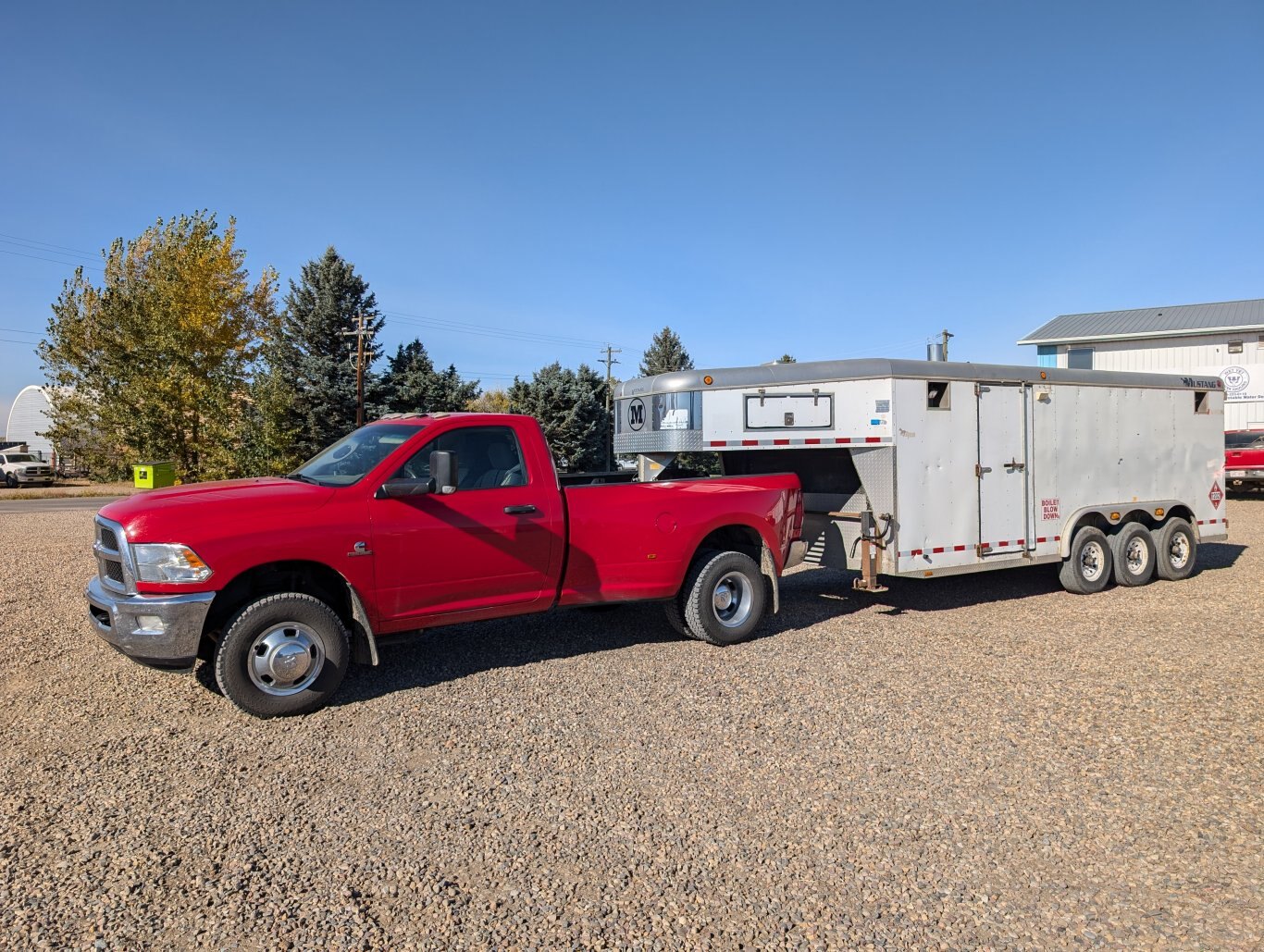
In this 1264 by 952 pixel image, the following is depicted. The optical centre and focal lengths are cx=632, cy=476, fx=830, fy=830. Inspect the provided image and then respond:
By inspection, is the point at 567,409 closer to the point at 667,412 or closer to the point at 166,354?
the point at 166,354

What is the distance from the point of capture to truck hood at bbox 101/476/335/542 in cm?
498

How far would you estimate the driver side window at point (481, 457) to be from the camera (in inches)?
235

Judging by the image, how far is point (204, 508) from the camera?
5145 millimetres

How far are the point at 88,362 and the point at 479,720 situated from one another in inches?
1586

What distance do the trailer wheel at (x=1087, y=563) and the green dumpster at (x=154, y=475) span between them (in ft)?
79.8

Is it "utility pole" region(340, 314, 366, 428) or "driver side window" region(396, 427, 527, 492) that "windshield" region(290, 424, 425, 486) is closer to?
"driver side window" region(396, 427, 527, 492)

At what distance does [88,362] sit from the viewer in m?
37.3

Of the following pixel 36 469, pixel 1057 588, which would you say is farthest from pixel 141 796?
pixel 36 469

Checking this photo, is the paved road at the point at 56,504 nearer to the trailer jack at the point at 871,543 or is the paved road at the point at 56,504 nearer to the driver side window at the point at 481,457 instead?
the driver side window at the point at 481,457

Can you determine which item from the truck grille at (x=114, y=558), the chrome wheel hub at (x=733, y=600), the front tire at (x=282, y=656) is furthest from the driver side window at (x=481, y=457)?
the chrome wheel hub at (x=733, y=600)

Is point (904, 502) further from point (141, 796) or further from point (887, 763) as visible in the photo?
point (141, 796)

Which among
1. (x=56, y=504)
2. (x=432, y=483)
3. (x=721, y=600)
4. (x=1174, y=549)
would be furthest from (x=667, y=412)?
(x=56, y=504)

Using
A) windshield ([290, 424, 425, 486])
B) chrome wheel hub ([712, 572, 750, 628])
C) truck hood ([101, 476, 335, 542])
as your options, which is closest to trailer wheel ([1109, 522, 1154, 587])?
chrome wheel hub ([712, 572, 750, 628])

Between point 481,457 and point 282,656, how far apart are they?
1.95m
